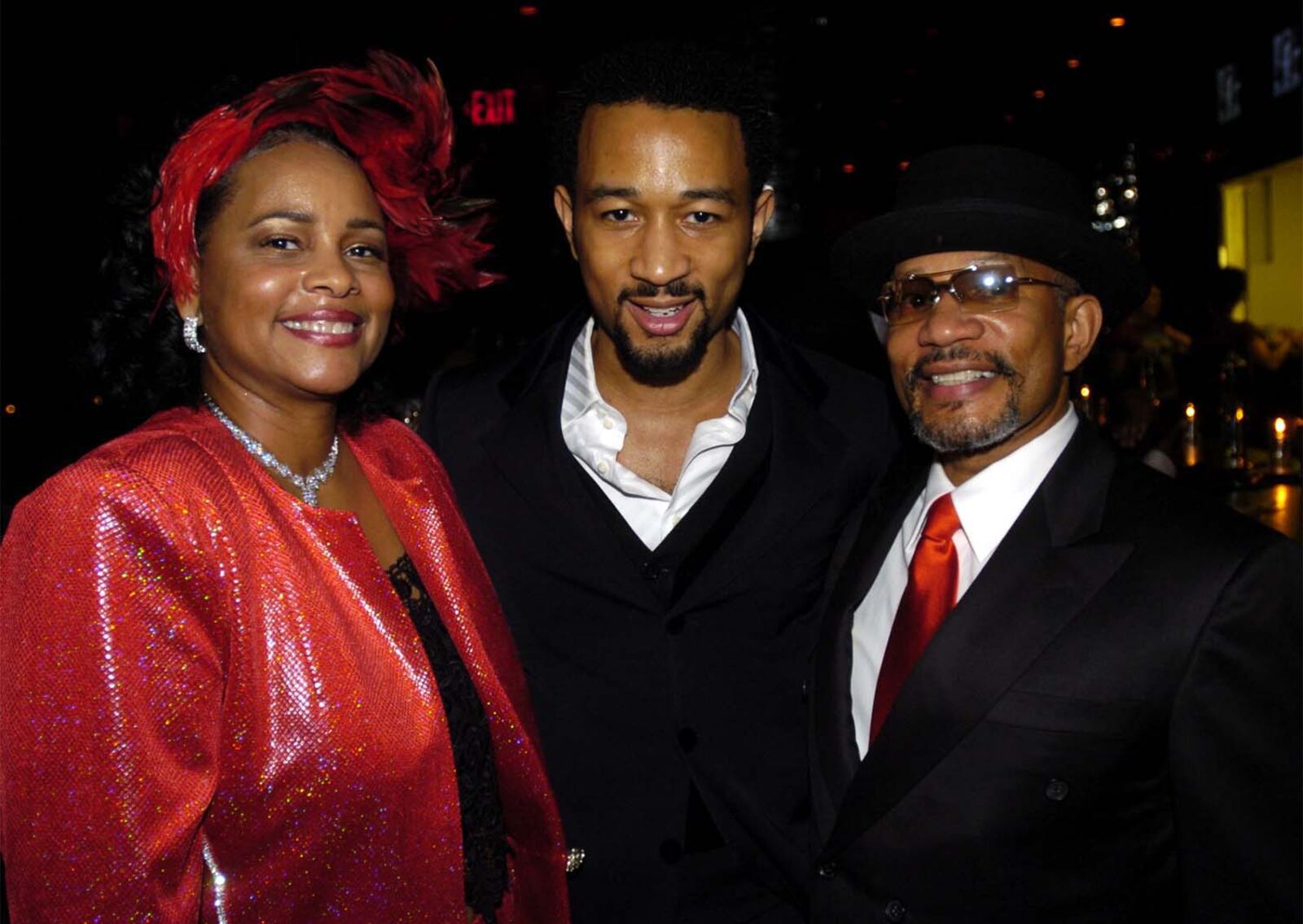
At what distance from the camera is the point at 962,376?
6.50 feet


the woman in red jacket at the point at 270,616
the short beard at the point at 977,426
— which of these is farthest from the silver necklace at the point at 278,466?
the short beard at the point at 977,426

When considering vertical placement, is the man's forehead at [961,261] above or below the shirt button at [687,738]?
above

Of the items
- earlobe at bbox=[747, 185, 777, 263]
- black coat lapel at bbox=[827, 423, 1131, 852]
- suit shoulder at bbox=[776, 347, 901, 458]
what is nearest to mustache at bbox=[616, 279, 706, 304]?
earlobe at bbox=[747, 185, 777, 263]

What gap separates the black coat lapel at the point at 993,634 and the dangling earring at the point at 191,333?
4.72 feet

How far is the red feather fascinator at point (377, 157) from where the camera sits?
173cm

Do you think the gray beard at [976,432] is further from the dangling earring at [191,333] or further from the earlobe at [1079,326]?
the dangling earring at [191,333]

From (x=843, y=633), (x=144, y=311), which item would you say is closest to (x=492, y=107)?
(x=144, y=311)

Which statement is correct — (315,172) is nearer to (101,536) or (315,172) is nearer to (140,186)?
(140,186)

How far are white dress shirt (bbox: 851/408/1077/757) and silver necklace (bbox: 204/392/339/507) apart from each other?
115 cm

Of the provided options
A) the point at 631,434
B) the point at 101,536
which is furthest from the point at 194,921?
the point at 631,434

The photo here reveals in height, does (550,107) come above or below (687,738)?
above

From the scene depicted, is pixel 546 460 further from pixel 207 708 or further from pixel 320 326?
pixel 207 708

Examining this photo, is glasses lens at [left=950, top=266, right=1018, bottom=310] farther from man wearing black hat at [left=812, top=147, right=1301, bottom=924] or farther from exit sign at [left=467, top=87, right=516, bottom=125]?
exit sign at [left=467, top=87, right=516, bottom=125]

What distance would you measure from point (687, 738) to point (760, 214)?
4.34ft
